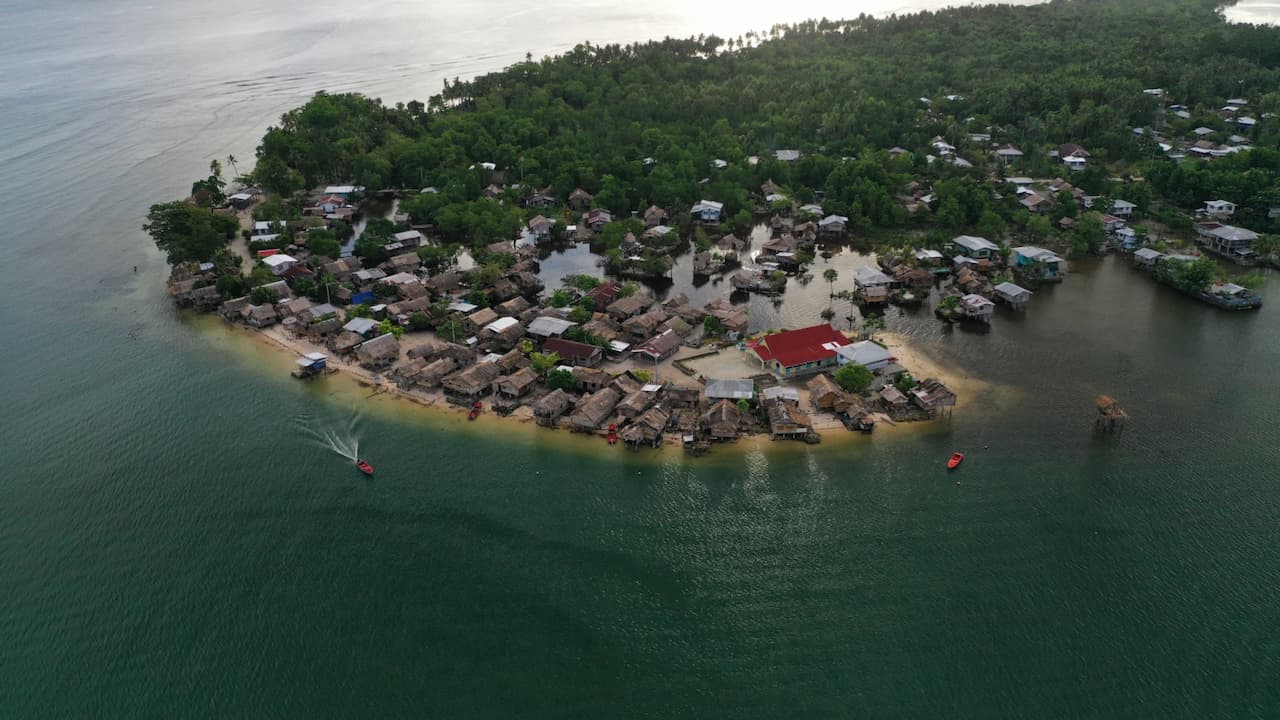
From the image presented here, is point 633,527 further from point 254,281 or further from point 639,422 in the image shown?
point 254,281

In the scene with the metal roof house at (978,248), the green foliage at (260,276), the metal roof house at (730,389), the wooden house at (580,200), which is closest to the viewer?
the metal roof house at (730,389)

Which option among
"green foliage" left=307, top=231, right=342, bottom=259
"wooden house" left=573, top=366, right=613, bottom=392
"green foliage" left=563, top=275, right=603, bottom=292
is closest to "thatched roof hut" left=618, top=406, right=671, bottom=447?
"wooden house" left=573, top=366, right=613, bottom=392

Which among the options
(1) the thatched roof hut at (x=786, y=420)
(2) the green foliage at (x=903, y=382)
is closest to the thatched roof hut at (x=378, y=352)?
(1) the thatched roof hut at (x=786, y=420)

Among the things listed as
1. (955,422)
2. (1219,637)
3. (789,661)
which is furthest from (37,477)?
(1219,637)

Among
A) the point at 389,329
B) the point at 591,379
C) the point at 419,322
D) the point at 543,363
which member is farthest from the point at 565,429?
the point at 419,322

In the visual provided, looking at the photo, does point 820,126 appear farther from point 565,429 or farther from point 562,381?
point 565,429

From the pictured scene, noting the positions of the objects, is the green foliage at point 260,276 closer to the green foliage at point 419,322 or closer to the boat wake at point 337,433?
the green foliage at point 419,322
